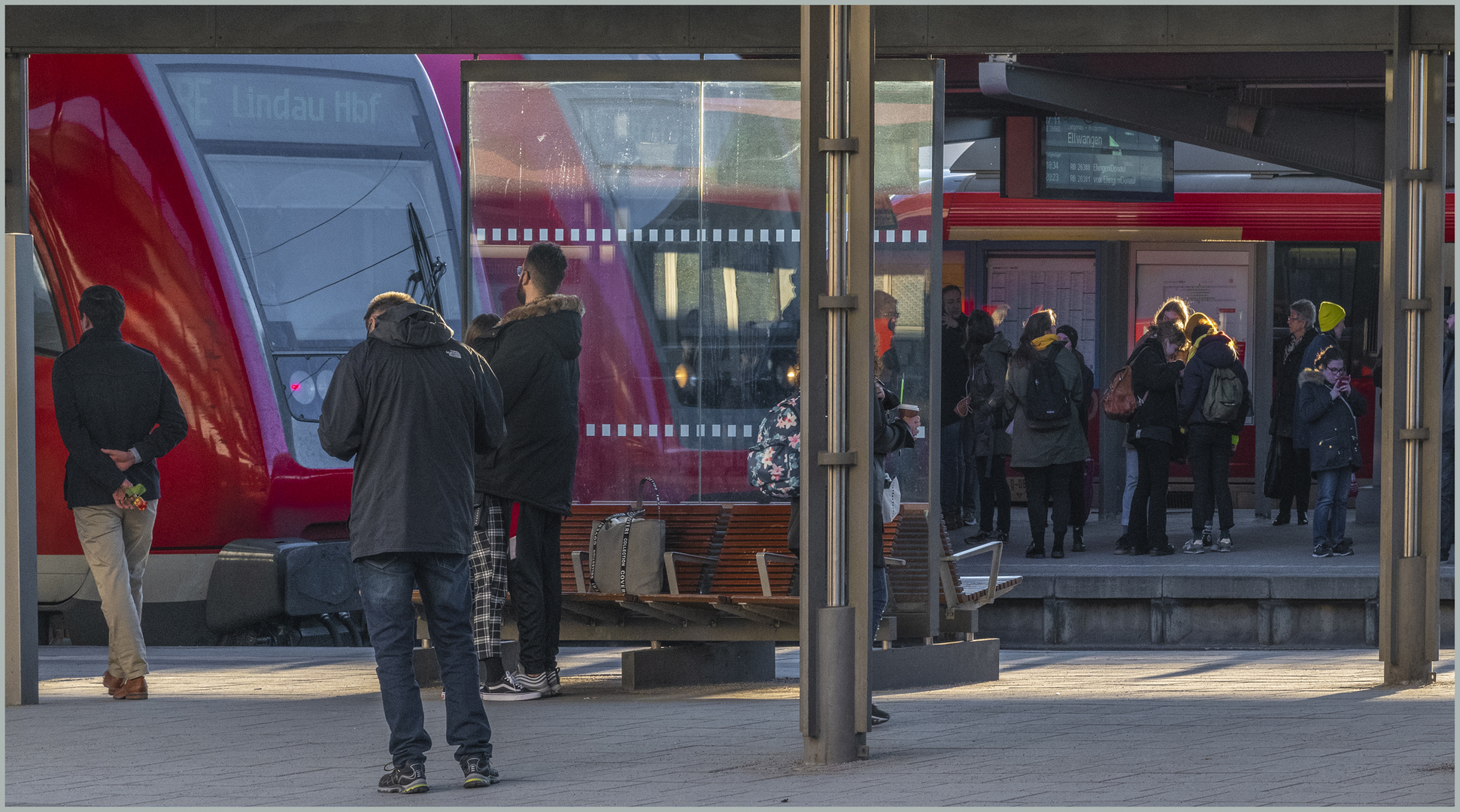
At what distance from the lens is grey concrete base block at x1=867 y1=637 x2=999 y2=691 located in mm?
7668

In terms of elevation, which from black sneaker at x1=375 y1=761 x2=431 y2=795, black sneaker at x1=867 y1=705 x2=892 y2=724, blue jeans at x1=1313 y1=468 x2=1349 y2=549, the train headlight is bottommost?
black sneaker at x1=867 y1=705 x2=892 y2=724

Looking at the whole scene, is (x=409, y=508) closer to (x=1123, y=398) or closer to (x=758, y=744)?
(x=758, y=744)

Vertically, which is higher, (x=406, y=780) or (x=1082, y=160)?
(x=1082, y=160)

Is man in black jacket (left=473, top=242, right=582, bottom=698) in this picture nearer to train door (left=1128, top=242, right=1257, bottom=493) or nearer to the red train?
the red train

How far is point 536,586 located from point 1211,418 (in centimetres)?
621

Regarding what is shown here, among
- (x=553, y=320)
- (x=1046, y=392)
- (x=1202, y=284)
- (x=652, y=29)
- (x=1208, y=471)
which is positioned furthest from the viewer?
(x=1202, y=284)

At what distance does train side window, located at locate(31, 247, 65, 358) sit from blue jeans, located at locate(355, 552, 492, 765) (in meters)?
5.56

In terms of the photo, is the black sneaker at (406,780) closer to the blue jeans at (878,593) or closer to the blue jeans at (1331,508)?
the blue jeans at (878,593)

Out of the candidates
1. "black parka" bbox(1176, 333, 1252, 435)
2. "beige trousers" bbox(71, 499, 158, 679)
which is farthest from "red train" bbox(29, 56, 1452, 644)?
"black parka" bbox(1176, 333, 1252, 435)

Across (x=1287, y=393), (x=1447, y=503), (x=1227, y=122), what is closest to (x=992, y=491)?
(x=1287, y=393)

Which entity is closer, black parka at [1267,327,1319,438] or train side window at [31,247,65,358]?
train side window at [31,247,65,358]

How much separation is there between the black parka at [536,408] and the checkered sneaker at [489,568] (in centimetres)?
10

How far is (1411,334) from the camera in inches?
291

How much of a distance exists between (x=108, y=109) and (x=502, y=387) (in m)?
4.25
